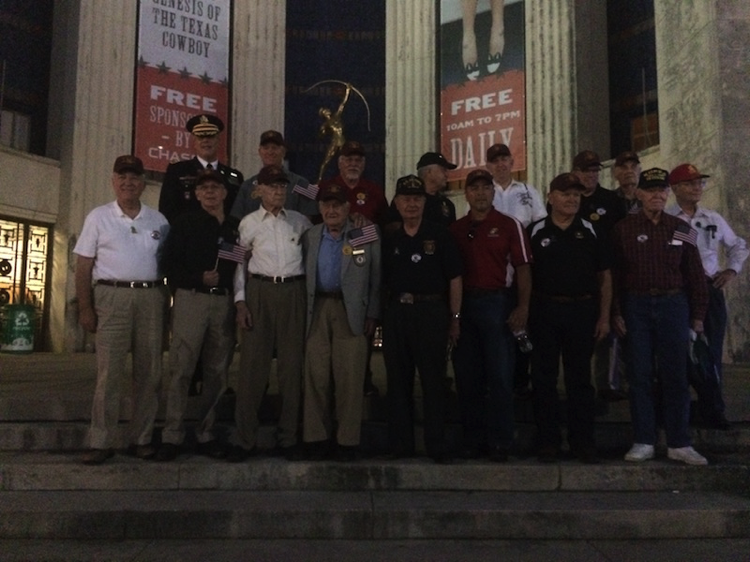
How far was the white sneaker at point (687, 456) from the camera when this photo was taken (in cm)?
419

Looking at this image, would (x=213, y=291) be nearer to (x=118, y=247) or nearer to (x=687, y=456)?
(x=118, y=247)

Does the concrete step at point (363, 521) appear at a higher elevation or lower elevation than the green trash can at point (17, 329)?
lower

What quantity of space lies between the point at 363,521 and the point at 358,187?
2.39m

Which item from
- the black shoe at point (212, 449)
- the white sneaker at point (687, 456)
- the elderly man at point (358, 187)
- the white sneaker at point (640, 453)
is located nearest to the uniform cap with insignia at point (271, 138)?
the elderly man at point (358, 187)

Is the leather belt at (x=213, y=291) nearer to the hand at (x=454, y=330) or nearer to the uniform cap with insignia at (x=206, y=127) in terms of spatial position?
the uniform cap with insignia at (x=206, y=127)

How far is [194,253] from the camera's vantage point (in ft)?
14.4

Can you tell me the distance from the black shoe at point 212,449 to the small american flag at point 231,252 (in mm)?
1201

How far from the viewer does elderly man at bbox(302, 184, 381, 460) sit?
4.29m

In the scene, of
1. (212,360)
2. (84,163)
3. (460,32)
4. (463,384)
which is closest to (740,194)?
(460,32)

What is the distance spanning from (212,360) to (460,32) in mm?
8693

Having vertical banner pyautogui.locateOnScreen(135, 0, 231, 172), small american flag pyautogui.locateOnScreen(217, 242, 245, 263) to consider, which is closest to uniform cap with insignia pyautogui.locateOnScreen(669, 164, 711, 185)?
small american flag pyautogui.locateOnScreen(217, 242, 245, 263)

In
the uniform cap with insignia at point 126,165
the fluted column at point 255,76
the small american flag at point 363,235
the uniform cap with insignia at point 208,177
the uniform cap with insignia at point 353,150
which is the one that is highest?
the fluted column at point 255,76

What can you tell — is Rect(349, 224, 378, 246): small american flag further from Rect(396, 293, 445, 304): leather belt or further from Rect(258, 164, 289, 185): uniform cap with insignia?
Rect(258, 164, 289, 185): uniform cap with insignia

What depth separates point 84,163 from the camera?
11578 millimetres
